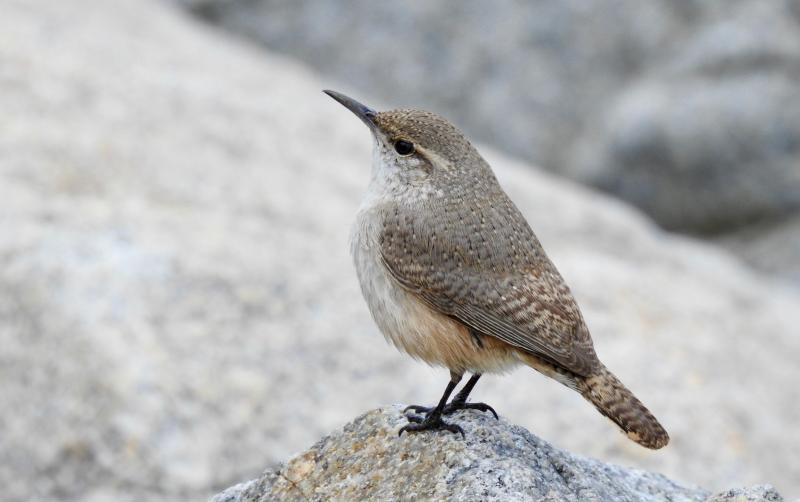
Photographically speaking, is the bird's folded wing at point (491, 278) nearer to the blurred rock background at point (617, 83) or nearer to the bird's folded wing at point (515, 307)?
the bird's folded wing at point (515, 307)

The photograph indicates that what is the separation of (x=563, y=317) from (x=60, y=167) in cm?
544

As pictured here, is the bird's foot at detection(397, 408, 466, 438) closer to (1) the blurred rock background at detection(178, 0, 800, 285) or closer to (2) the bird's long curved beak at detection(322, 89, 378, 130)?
(2) the bird's long curved beak at detection(322, 89, 378, 130)

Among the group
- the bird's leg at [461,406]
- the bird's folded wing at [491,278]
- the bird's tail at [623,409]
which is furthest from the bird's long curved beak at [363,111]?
the bird's tail at [623,409]

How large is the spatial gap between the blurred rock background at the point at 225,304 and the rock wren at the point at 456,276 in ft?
8.34

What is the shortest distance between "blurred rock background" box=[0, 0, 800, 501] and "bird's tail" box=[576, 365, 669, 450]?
3.06 meters

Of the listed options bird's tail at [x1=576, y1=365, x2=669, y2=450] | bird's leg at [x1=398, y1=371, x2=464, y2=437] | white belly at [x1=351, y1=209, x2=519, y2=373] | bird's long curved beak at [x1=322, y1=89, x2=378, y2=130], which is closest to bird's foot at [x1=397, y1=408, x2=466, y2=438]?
bird's leg at [x1=398, y1=371, x2=464, y2=437]

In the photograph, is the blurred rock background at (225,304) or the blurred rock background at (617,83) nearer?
the blurred rock background at (225,304)

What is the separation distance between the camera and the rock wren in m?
4.66

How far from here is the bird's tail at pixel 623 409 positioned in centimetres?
432

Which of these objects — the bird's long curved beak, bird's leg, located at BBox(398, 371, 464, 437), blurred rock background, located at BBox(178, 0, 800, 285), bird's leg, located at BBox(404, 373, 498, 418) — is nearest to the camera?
bird's leg, located at BBox(398, 371, 464, 437)

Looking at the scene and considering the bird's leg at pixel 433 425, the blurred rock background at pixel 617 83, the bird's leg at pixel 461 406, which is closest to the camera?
the bird's leg at pixel 433 425

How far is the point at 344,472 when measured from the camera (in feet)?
14.7

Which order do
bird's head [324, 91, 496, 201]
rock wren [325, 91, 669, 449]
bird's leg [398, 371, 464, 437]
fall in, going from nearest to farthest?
bird's leg [398, 371, 464, 437] < rock wren [325, 91, 669, 449] < bird's head [324, 91, 496, 201]

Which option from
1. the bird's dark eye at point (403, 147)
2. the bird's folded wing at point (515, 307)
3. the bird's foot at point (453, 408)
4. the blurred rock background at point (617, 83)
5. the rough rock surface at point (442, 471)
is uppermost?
the blurred rock background at point (617, 83)
